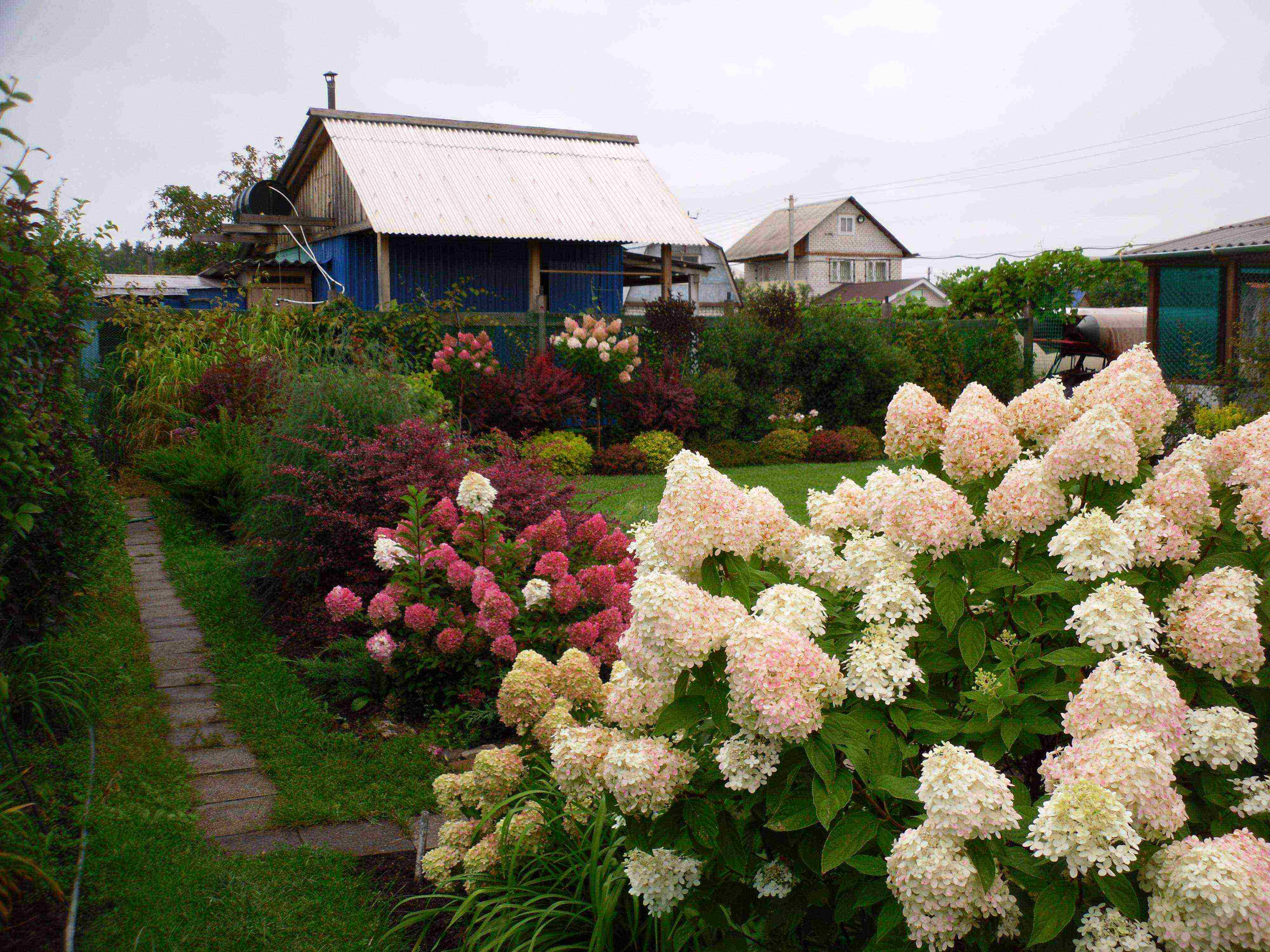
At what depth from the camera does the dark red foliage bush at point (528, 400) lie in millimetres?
12250

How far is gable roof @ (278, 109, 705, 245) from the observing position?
16594mm

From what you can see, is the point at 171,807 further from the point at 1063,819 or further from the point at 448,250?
the point at 448,250

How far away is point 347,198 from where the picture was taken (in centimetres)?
1800

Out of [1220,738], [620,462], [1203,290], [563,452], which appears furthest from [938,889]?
[1203,290]

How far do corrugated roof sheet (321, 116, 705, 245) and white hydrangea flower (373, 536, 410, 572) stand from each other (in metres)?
12.1

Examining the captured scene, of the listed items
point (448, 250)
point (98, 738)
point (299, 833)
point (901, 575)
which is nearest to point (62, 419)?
point (98, 738)

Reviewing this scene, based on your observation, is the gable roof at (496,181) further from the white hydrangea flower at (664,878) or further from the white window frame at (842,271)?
the white window frame at (842,271)

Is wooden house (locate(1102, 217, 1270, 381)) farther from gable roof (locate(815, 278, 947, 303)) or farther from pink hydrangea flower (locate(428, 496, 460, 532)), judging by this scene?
gable roof (locate(815, 278, 947, 303))

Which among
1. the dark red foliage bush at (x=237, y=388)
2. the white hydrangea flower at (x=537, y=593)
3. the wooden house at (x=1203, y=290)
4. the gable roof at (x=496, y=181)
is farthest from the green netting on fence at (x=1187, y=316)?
the white hydrangea flower at (x=537, y=593)

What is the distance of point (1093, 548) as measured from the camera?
80.4 inches

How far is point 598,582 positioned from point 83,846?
2.22m

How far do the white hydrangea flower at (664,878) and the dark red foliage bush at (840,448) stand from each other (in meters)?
12.0

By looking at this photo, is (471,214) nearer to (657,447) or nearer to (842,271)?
(657,447)

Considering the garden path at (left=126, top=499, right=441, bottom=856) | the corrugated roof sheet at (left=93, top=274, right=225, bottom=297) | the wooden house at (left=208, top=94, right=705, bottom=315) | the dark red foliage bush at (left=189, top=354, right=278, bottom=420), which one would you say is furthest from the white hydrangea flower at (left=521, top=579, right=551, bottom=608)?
the corrugated roof sheet at (left=93, top=274, right=225, bottom=297)
